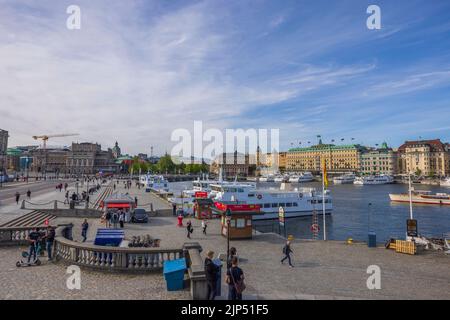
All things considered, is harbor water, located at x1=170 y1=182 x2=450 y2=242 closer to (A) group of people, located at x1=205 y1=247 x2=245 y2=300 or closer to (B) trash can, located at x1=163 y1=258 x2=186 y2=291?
(B) trash can, located at x1=163 y1=258 x2=186 y2=291

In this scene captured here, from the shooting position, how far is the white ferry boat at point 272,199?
5712cm

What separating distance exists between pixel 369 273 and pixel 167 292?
9896 mm

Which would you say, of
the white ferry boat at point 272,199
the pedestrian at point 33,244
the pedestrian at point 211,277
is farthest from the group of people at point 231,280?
the white ferry boat at point 272,199

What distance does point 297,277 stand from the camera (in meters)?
14.9

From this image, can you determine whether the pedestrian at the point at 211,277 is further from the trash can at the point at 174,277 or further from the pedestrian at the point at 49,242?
the pedestrian at the point at 49,242

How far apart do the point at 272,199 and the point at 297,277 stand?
148 ft

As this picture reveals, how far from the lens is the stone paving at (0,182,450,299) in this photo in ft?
38.5

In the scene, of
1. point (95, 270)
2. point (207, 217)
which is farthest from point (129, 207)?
point (95, 270)

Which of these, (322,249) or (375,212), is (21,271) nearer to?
(322,249)

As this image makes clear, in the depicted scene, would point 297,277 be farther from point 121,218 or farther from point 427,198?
point 427,198

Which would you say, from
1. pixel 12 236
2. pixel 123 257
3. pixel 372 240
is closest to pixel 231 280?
pixel 123 257

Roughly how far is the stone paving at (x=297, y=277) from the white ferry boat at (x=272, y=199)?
33212 millimetres

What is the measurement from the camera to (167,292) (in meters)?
11.5
